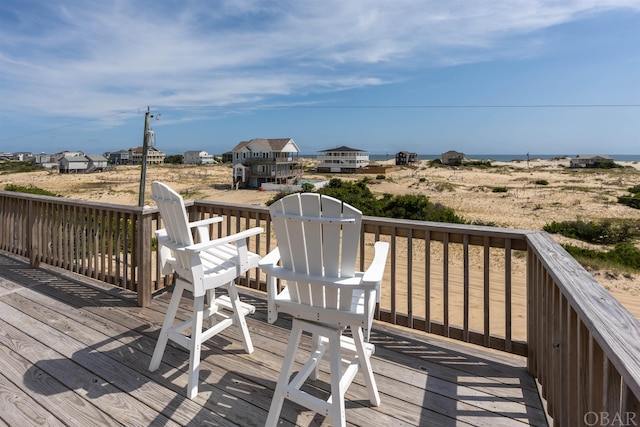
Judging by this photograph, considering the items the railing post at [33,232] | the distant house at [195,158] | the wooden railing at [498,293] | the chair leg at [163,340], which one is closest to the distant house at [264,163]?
the wooden railing at [498,293]

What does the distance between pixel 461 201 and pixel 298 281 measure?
64.1ft

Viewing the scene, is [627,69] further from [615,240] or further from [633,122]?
[633,122]

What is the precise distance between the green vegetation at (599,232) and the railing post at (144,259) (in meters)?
12.0

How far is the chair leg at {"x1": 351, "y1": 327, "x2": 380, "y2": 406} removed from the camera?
1.84m

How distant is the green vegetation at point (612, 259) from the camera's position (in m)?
7.66

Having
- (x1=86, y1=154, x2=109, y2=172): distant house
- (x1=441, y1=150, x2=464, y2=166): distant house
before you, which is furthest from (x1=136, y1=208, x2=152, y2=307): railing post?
(x1=86, y1=154, x2=109, y2=172): distant house

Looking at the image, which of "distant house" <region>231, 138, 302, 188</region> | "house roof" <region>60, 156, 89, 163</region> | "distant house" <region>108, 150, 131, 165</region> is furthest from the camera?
"distant house" <region>108, 150, 131, 165</region>

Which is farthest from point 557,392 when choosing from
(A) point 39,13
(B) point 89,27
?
(B) point 89,27

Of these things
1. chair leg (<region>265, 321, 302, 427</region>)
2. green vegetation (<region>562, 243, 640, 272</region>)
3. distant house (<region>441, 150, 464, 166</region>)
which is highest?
distant house (<region>441, 150, 464, 166</region>)

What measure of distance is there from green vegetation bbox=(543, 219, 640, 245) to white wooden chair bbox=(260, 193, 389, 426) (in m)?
Answer: 12.0

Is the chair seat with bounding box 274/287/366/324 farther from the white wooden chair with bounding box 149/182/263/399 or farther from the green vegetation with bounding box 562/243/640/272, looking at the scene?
the green vegetation with bounding box 562/243/640/272

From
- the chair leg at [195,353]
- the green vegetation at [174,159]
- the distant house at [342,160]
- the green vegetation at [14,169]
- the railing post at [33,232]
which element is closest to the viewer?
the chair leg at [195,353]

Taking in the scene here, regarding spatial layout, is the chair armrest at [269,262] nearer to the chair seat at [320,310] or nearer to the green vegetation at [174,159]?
the chair seat at [320,310]

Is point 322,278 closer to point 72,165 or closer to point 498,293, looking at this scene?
point 498,293
